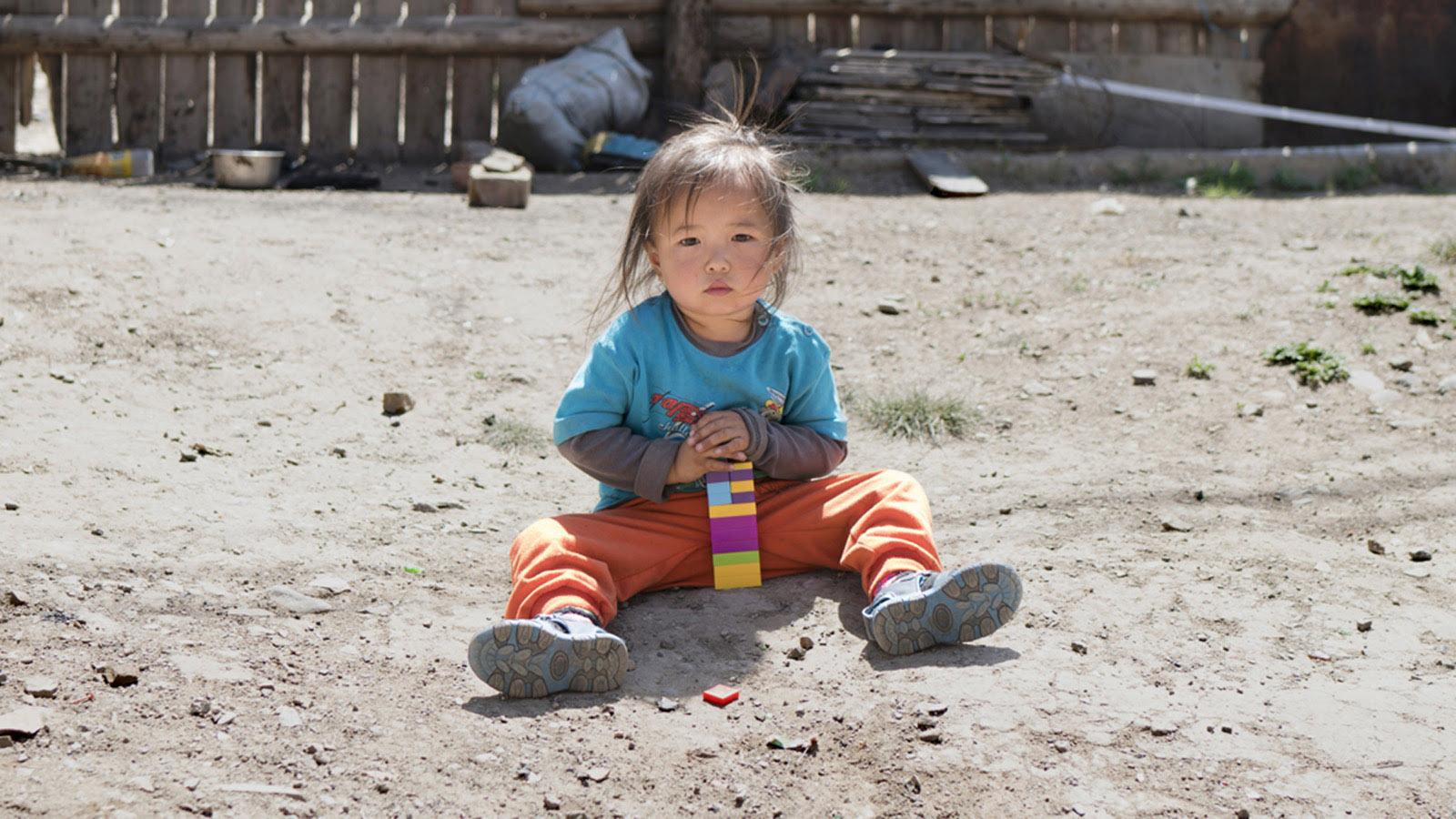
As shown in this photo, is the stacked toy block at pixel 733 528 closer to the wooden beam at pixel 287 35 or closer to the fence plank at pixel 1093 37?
the wooden beam at pixel 287 35

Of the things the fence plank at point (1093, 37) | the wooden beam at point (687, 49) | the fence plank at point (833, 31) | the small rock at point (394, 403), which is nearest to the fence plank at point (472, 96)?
the wooden beam at point (687, 49)

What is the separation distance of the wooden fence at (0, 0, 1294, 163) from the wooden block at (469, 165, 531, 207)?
5.34ft

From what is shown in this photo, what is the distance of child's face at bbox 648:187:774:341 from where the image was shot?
260cm

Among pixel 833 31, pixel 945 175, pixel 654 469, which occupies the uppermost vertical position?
pixel 833 31

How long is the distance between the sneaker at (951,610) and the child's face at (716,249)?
2.38 feet

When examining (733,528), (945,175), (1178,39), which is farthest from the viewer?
(1178,39)

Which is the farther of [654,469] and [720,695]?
[654,469]

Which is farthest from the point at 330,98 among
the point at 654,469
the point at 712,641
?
the point at 712,641

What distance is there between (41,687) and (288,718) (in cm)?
41

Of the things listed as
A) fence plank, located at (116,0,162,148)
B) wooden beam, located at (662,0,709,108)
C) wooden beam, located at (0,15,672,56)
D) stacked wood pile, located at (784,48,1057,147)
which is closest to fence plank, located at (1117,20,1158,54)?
stacked wood pile, located at (784,48,1057,147)

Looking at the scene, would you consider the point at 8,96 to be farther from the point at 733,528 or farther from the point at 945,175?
the point at 733,528

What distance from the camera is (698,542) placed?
2807 mm

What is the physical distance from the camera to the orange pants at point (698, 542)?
2520mm

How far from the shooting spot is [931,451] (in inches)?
149
